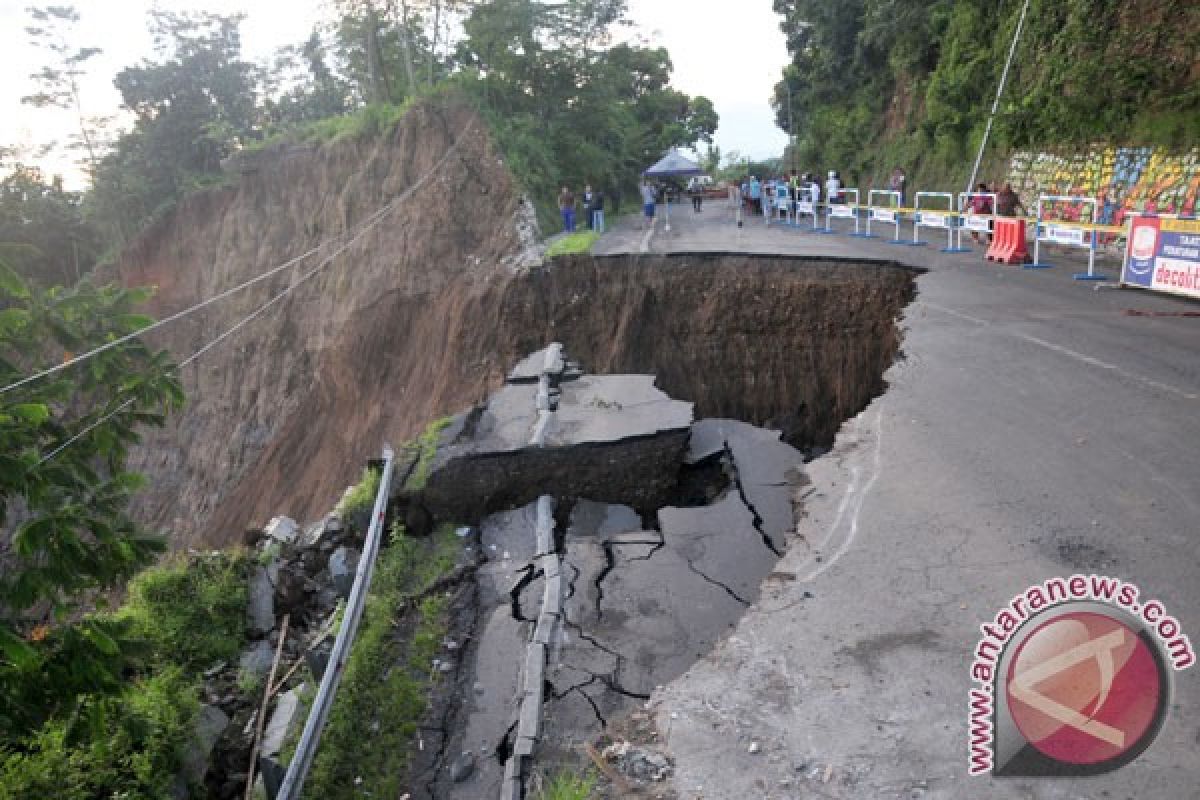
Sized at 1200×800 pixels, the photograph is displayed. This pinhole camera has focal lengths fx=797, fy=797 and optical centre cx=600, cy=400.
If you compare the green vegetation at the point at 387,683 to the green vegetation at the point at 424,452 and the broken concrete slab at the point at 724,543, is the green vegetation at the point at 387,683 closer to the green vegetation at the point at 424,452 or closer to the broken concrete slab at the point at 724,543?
the green vegetation at the point at 424,452

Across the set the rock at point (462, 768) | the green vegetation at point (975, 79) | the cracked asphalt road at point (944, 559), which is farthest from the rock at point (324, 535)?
the green vegetation at point (975, 79)

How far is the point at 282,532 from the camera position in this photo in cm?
948

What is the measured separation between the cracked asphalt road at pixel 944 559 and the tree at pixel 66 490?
3.20m

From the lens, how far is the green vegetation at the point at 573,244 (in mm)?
19250

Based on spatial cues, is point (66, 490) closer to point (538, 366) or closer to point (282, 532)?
point (282, 532)

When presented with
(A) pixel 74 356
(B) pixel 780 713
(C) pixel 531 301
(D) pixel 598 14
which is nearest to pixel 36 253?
(A) pixel 74 356

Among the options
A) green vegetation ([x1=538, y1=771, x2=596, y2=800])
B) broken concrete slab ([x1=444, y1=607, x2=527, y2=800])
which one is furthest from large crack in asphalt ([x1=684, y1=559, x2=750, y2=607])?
green vegetation ([x1=538, y1=771, x2=596, y2=800])

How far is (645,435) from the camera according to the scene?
9.14 meters

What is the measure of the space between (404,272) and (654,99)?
28.0 meters

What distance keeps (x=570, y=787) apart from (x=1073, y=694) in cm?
236

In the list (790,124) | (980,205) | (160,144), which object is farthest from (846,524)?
(790,124)

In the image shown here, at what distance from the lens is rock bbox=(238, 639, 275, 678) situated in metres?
7.69

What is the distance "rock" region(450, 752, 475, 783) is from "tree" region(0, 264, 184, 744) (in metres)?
2.19

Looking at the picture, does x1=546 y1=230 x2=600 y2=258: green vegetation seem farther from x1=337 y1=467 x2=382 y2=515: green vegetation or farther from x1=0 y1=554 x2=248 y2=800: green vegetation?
x1=0 y1=554 x2=248 y2=800: green vegetation
